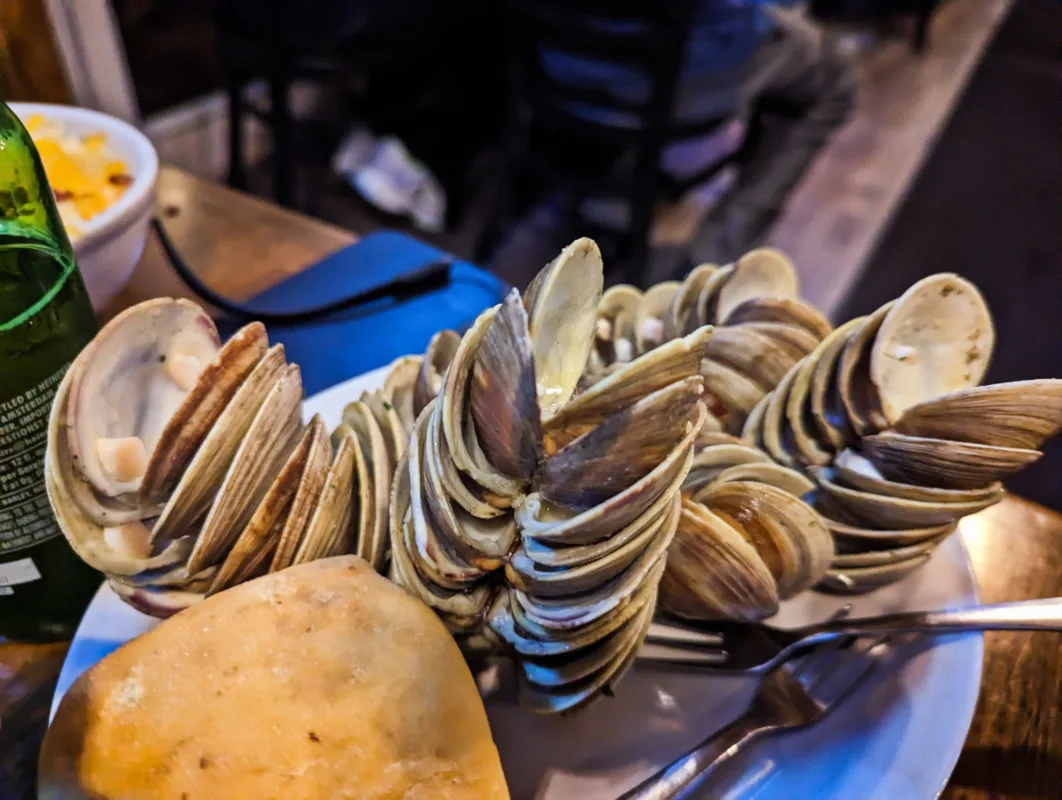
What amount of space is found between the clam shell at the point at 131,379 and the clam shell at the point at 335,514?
7 cm

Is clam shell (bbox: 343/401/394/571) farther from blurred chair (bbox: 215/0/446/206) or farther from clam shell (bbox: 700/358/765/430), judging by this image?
blurred chair (bbox: 215/0/446/206)

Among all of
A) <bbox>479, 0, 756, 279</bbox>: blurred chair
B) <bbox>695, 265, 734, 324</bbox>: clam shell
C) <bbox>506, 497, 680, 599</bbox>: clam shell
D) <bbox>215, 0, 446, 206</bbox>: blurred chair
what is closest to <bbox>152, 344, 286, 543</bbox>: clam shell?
<bbox>506, 497, 680, 599</bbox>: clam shell

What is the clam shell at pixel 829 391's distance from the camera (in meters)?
0.39

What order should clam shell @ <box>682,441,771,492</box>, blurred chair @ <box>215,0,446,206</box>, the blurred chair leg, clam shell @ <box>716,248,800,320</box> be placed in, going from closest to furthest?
clam shell @ <box>682,441,771,492</box>, clam shell @ <box>716,248,800,320</box>, blurred chair @ <box>215,0,446,206</box>, the blurred chair leg

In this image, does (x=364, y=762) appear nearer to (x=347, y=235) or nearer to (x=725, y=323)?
(x=725, y=323)

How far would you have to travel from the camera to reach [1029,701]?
411 millimetres

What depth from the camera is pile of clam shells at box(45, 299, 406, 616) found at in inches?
12.5

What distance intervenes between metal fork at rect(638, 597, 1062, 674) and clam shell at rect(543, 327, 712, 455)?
165 mm

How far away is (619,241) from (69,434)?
128 centimetres

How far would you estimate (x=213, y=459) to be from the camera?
1.04 feet

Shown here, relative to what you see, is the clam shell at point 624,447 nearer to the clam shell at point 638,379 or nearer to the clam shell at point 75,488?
the clam shell at point 638,379

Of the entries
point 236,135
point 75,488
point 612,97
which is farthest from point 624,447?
point 236,135

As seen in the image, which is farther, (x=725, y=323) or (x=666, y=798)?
(x=725, y=323)

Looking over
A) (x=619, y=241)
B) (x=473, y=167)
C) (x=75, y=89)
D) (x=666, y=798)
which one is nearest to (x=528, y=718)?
(x=666, y=798)
